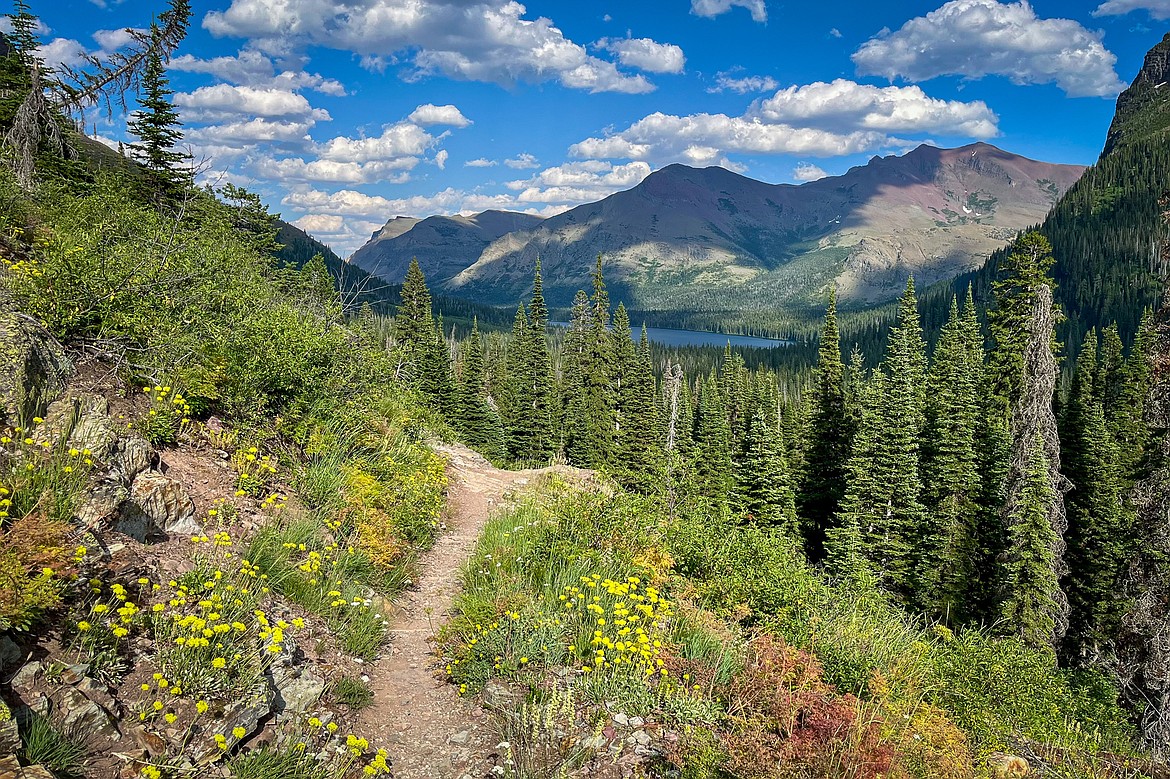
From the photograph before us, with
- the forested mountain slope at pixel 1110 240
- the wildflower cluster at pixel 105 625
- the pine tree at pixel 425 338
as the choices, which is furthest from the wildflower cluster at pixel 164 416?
Result: the forested mountain slope at pixel 1110 240

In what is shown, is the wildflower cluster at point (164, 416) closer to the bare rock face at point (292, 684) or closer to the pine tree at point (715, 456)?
the bare rock face at point (292, 684)

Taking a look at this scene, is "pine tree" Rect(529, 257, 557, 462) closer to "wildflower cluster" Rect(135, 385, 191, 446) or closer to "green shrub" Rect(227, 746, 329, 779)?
"wildflower cluster" Rect(135, 385, 191, 446)

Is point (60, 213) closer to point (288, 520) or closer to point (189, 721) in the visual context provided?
point (288, 520)

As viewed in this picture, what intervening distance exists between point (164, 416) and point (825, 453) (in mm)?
36838

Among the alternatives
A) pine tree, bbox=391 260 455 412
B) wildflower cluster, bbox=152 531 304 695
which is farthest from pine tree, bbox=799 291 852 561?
wildflower cluster, bbox=152 531 304 695

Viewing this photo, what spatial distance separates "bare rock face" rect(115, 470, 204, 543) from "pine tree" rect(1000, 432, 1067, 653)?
2478cm

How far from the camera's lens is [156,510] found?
598 centimetres

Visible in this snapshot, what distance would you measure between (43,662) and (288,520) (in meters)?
3.51

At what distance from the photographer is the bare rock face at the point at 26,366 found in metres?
5.55

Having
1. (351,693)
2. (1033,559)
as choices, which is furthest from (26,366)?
(1033,559)

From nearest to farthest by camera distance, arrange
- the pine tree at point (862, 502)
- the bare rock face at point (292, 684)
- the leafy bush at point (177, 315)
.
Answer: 1. the bare rock face at point (292, 684)
2. the leafy bush at point (177, 315)
3. the pine tree at point (862, 502)

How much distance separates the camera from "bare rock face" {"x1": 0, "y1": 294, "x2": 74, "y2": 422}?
5.55 m

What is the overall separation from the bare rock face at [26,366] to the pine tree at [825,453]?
33957 mm

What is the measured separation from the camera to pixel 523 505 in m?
11.4
